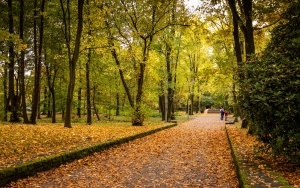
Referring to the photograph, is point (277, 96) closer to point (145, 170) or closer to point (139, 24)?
point (145, 170)

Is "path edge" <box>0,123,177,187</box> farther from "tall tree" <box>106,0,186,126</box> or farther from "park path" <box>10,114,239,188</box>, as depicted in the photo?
"tall tree" <box>106,0,186,126</box>

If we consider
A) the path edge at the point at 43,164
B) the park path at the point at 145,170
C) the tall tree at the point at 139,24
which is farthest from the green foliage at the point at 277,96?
the tall tree at the point at 139,24

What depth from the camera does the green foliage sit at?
6.41 m

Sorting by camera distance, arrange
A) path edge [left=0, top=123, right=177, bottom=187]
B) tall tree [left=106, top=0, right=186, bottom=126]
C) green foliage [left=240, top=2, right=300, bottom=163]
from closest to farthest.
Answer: green foliage [left=240, top=2, right=300, bottom=163] → path edge [left=0, top=123, right=177, bottom=187] → tall tree [left=106, top=0, right=186, bottom=126]

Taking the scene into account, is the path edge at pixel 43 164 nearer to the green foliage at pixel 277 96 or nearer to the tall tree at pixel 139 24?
the green foliage at pixel 277 96

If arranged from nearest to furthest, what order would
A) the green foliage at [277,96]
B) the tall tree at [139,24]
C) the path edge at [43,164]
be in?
the green foliage at [277,96] < the path edge at [43,164] < the tall tree at [139,24]

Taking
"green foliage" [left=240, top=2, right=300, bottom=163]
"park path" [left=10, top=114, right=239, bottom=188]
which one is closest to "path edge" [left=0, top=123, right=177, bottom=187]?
"park path" [left=10, top=114, right=239, bottom=188]

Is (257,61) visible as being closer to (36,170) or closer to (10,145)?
(36,170)

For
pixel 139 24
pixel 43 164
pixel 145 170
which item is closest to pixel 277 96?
pixel 145 170

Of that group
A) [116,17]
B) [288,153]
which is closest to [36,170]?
[288,153]

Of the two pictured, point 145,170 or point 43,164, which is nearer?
point 43,164

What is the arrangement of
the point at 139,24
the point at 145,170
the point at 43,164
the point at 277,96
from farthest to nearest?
1. the point at 139,24
2. the point at 145,170
3. the point at 43,164
4. the point at 277,96

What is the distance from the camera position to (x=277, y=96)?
6504mm

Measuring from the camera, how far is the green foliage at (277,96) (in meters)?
6.41
